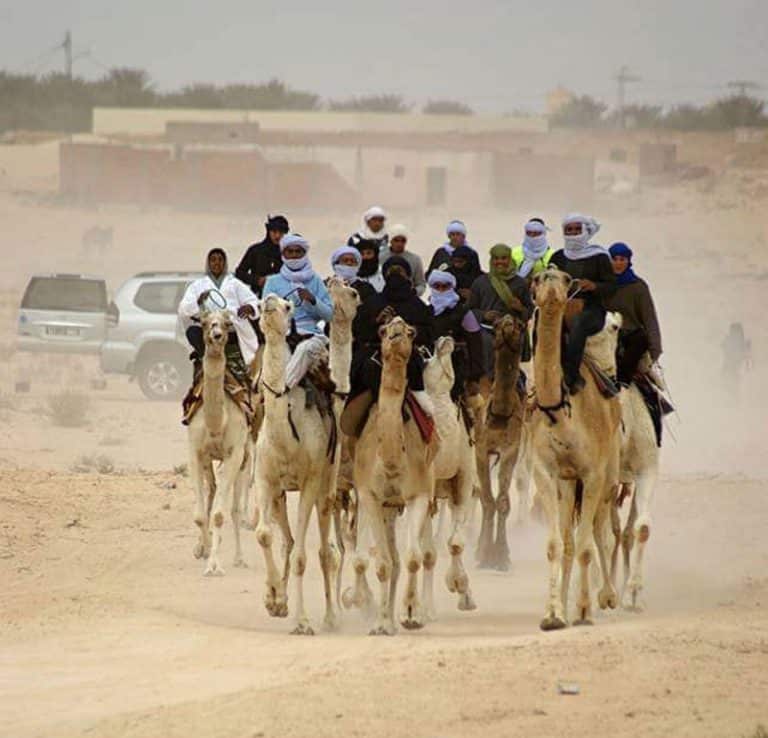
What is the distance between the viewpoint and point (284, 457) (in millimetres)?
14586

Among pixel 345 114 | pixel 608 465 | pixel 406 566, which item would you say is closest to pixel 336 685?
pixel 406 566

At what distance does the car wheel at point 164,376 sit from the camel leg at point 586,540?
20.7 metres

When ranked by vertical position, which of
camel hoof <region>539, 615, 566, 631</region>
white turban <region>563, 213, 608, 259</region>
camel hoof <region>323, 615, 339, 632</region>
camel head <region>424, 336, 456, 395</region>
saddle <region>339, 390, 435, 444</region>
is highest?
white turban <region>563, 213, 608, 259</region>

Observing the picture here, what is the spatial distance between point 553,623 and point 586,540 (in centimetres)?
77

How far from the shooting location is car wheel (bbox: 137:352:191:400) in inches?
1373

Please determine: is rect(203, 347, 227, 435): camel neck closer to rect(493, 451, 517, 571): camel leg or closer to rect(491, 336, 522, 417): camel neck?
rect(491, 336, 522, 417): camel neck

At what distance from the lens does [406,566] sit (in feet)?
46.9

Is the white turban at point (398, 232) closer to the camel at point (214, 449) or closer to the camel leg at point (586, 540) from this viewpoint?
the camel at point (214, 449)

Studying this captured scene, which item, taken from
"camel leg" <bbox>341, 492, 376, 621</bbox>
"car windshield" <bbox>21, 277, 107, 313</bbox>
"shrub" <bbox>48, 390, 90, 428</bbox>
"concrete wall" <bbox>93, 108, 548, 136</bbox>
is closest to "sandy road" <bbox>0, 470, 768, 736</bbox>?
"camel leg" <bbox>341, 492, 376, 621</bbox>

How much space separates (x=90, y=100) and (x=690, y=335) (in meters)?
66.2

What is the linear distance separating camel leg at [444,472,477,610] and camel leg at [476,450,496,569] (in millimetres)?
1991

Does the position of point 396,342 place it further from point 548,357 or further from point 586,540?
point 586,540

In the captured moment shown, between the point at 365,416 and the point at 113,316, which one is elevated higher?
the point at 365,416

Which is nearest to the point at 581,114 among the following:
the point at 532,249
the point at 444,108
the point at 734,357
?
the point at 444,108
